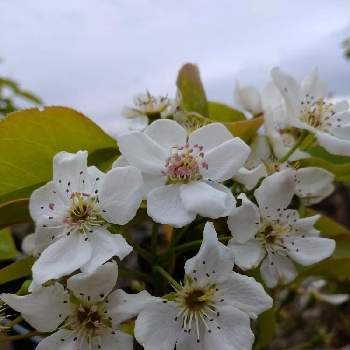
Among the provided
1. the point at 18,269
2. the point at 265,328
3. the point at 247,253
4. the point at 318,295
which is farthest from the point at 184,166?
the point at 318,295

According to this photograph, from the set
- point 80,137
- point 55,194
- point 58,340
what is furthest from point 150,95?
point 58,340

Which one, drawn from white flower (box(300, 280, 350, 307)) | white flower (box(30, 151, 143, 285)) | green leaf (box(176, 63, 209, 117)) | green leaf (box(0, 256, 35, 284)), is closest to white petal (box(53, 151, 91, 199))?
white flower (box(30, 151, 143, 285))

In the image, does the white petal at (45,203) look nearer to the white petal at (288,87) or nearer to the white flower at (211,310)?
the white flower at (211,310)

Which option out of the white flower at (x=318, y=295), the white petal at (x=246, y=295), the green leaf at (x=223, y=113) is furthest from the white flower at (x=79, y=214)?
the white flower at (x=318, y=295)

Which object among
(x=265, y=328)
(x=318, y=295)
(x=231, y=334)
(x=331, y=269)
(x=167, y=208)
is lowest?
(x=318, y=295)

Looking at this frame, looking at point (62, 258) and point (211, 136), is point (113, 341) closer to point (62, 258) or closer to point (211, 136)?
point (62, 258)
